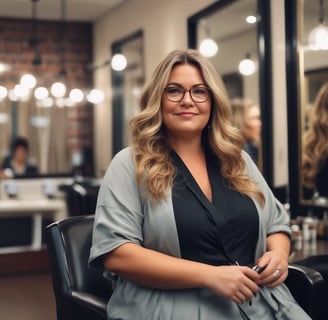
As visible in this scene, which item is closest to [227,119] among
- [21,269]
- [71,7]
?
[21,269]

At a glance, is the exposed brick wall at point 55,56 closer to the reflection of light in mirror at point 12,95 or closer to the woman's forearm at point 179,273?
the reflection of light in mirror at point 12,95

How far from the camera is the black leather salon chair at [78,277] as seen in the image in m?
1.97

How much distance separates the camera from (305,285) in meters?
2.00

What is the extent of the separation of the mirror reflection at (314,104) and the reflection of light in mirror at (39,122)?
4.69m

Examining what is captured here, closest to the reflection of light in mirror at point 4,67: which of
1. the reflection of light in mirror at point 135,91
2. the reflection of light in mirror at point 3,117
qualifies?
the reflection of light in mirror at point 3,117

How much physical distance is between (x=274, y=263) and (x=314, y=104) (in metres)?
1.77

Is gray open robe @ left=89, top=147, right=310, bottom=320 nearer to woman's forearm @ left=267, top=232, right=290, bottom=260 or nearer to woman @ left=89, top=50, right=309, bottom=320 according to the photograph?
woman @ left=89, top=50, right=309, bottom=320

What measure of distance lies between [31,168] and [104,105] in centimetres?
121

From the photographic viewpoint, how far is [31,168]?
7258 mm

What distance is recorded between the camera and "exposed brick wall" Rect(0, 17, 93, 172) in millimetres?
7211

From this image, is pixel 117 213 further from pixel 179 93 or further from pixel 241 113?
pixel 241 113

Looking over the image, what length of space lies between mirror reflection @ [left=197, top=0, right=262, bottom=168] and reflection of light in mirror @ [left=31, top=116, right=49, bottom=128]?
9.40ft

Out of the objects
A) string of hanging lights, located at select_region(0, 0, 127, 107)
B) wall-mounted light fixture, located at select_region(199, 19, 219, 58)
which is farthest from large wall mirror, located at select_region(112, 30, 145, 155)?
wall-mounted light fixture, located at select_region(199, 19, 219, 58)

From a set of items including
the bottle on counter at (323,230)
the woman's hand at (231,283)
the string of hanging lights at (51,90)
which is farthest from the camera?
the string of hanging lights at (51,90)
